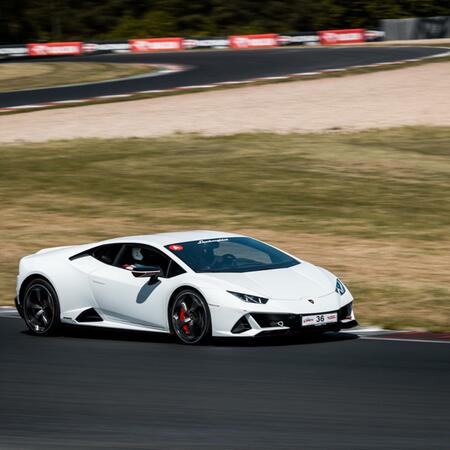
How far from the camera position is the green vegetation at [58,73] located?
45.4 m

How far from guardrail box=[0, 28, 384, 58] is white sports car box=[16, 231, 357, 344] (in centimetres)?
5472

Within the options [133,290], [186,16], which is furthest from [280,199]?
[186,16]

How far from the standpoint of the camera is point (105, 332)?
13.5m

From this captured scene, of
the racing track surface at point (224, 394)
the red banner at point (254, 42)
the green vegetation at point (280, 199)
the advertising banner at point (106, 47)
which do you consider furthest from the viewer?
the red banner at point (254, 42)

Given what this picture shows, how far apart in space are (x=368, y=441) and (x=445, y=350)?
369 cm

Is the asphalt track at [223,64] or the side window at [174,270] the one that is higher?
the side window at [174,270]

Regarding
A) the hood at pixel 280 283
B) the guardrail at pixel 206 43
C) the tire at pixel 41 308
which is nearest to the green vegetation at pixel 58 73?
the guardrail at pixel 206 43

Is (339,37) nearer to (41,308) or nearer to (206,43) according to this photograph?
(206,43)

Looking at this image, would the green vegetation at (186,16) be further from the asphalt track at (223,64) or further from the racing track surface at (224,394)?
the racing track surface at (224,394)

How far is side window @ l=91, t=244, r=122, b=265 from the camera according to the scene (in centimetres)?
1298

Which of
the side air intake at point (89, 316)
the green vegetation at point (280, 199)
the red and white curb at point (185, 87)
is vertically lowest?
the green vegetation at point (280, 199)

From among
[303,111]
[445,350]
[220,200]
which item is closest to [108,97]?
[303,111]

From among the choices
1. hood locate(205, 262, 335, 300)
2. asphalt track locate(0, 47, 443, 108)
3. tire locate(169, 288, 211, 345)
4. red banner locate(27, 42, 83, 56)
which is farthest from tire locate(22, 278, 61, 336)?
red banner locate(27, 42, 83, 56)

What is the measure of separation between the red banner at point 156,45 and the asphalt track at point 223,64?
6.11 metres
